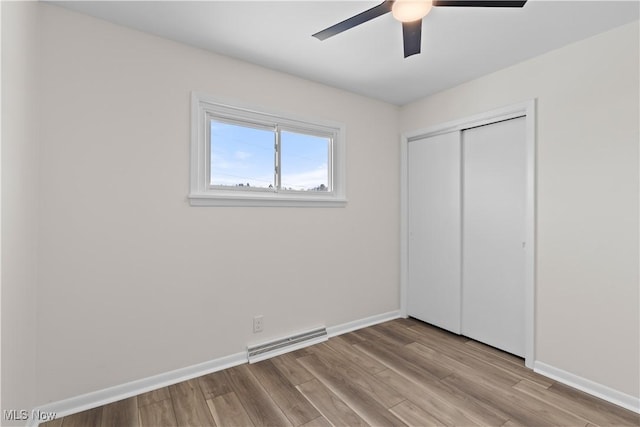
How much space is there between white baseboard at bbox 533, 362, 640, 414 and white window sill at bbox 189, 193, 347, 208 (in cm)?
202

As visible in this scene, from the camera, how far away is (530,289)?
91.3 inches

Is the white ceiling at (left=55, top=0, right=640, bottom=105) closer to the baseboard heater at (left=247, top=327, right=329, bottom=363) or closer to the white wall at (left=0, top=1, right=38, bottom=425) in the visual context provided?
the white wall at (left=0, top=1, right=38, bottom=425)

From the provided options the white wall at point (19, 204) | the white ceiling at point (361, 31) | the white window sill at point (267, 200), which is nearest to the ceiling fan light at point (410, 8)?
the white ceiling at point (361, 31)

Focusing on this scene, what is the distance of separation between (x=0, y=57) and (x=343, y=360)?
2.61 metres

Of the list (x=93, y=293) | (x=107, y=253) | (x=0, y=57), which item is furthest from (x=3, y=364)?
(x=0, y=57)

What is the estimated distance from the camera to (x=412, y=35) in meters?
1.66

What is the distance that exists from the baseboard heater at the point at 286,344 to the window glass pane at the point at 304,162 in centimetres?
131

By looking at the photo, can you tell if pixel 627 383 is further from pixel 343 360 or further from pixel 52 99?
pixel 52 99

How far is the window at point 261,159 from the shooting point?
7.42 feet

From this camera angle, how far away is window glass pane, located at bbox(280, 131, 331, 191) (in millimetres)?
2682

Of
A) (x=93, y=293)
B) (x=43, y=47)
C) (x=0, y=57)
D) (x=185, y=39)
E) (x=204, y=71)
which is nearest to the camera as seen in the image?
(x=0, y=57)

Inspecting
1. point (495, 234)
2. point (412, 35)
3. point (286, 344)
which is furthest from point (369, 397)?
point (412, 35)

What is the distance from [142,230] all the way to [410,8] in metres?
2.03

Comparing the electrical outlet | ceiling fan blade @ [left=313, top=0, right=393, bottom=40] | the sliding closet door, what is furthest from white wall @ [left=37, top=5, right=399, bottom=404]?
the sliding closet door
